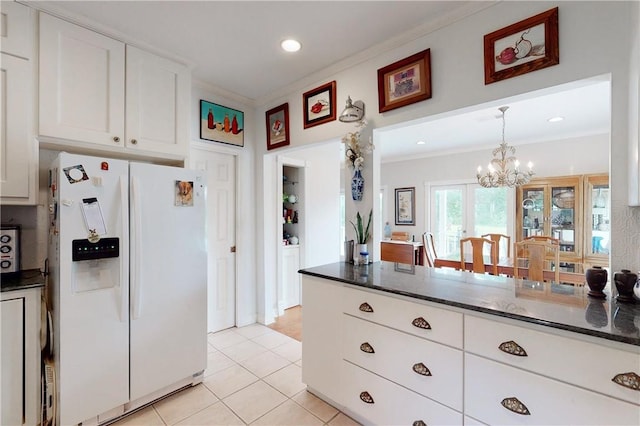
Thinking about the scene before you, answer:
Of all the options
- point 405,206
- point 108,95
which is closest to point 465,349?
→ point 108,95

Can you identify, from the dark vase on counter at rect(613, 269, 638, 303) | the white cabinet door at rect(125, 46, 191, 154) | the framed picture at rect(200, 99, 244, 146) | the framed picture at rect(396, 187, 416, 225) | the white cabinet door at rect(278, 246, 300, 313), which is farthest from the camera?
the framed picture at rect(396, 187, 416, 225)

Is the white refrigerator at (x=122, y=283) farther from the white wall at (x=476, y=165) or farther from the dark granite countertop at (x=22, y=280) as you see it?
the white wall at (x=476, y=165)

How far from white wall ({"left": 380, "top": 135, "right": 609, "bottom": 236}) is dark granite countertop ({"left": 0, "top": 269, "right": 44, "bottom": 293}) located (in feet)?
18.7

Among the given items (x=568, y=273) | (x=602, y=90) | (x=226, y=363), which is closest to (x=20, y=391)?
(x=226, y=363)

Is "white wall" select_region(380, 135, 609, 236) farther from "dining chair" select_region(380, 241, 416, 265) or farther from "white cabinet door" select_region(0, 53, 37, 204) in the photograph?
"white cabinet door" select_region(0, 53, 37, 204)

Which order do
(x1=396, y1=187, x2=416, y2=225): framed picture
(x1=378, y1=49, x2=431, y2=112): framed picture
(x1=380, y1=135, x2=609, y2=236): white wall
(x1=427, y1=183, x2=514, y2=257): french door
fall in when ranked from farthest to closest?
(x1=396, y1=187, x2=416, y2=225): framed picture < (x1=427, y1=183, x2=514, y2=257): french door < (x1=380, y1=135, x2=609, y2=236): white wall < (x1=378, y1=49, x2=431, y2=112): framed picture

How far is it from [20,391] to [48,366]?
143 mm

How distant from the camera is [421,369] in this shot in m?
1.45

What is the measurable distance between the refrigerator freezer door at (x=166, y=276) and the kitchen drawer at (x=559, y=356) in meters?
1.83

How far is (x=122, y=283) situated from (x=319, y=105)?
2.10m

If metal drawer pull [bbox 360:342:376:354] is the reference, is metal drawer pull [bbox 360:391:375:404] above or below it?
below

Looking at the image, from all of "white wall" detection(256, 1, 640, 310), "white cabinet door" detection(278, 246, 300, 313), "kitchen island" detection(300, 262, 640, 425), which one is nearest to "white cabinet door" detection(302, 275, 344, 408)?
"kitchen island" detection(300, 262, 640, 425)

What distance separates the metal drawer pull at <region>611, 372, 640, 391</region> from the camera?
0.94 metres

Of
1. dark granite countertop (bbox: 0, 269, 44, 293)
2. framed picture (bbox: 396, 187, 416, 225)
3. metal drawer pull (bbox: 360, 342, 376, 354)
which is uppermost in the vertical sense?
framed picture (bbox: 396, 187, 416, 225)
